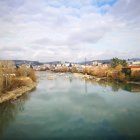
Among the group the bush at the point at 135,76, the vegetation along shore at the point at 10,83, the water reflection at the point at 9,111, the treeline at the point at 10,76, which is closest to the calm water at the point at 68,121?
the water reflection at the point at 9,111

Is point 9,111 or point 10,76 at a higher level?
point 10,76

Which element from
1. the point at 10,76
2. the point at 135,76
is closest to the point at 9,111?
the point at 10,76

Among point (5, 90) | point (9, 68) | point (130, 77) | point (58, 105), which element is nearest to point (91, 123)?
point (58, 105)

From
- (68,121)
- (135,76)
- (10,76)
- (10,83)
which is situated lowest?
(68,121)

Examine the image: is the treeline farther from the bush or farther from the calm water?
the bush

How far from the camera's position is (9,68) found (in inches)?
896

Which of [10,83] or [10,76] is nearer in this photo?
[10,83]

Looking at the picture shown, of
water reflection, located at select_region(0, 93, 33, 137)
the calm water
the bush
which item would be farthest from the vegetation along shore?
the bush

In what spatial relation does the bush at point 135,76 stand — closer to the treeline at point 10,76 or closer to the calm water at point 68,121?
the treeline at point 10,76

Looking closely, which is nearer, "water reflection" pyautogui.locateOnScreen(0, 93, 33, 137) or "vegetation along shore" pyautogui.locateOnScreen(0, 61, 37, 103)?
"water reflection" pyautogui.locateOnScreen(0, 93, 33, 137)

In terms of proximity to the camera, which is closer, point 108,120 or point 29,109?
point 108,120

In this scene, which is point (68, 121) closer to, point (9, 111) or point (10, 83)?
point (9, 111)

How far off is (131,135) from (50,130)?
318cm

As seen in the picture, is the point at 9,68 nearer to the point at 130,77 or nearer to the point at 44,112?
the point at 44,112
